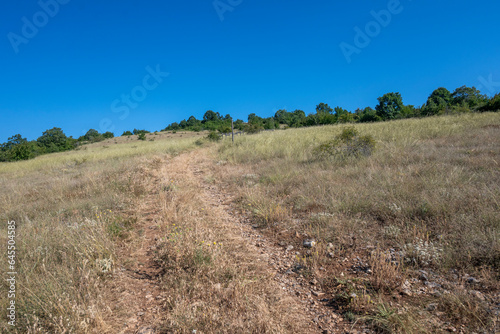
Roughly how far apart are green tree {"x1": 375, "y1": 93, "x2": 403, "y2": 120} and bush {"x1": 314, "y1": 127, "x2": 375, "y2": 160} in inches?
1799

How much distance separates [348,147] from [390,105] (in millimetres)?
48504

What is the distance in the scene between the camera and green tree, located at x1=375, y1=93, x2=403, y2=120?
45.5m

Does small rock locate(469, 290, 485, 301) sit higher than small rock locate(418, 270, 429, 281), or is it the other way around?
small rock locate(469, 290, 485, 301)

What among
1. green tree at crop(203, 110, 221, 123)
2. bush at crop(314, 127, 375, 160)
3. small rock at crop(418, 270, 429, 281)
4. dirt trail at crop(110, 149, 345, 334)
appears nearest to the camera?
dirt trail at crop(110, 149, 345, 334)

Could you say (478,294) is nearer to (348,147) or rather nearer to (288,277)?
(288,277)

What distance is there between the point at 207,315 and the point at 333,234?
7.53 feet

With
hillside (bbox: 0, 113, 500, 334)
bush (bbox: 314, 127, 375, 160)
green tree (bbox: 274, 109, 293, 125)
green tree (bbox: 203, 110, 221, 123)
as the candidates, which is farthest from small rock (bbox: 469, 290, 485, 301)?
green tree (bbox: 203, 110, 221, 123)

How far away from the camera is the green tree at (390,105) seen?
45.5 meters

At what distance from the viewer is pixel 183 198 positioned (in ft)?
17.3

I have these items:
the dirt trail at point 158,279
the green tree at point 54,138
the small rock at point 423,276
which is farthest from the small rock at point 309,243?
the green tree at point 54,138

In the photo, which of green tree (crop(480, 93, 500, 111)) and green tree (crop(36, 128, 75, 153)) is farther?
green tree (crop(36, 128, 75, 153))

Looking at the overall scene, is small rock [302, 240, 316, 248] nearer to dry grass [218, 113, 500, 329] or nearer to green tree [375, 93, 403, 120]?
dry grass [218, 113, 500, 329]

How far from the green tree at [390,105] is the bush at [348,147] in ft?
150

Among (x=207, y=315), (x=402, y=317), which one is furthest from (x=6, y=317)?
(x=402, y=317)
